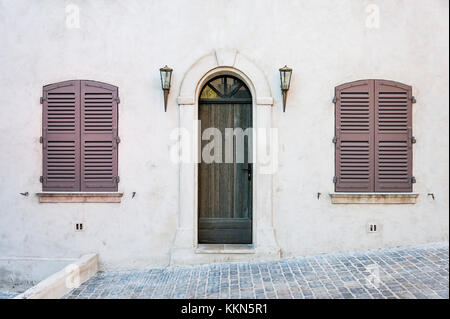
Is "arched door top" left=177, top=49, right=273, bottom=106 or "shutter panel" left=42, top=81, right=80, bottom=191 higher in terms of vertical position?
"arched door top" left=177, top=49, right=273, bottom=106

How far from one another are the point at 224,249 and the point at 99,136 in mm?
2762

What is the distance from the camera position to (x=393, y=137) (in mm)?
6008

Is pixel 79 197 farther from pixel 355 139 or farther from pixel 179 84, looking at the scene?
pixel 355 139

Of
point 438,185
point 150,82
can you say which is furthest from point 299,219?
point 150,82

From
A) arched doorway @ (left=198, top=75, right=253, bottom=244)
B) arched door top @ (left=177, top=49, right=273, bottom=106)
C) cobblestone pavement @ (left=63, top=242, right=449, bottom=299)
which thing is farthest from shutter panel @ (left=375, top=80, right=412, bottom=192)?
arched doorway @ (left=198, top=75, right=253, bottom=244)

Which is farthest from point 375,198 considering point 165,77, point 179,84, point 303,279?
point 165,77

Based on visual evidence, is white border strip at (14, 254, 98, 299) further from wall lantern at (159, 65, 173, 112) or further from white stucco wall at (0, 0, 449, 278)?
wall lantern at (159, 65, 173, 112)

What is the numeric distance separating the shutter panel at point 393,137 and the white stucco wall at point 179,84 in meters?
0.20

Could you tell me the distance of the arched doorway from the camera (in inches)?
247

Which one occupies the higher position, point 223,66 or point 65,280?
point 223,66

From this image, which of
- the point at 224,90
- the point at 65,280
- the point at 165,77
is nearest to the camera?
the point at 65,280

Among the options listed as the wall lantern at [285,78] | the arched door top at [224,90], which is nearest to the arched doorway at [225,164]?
the arched door top at [224,90]

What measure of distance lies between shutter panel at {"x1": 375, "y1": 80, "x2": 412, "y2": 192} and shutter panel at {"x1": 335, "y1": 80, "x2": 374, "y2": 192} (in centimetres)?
11

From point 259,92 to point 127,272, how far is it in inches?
143
